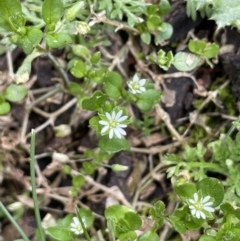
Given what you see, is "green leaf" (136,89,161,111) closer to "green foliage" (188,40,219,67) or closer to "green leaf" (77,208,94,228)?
"green foliage" (188,40,219,67)

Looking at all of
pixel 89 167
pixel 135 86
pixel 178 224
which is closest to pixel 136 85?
pixel 135 86

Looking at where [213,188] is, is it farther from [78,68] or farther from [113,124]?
[78,68]

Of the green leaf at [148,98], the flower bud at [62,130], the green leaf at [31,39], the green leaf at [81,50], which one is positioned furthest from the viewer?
the flower bud at [62,130]

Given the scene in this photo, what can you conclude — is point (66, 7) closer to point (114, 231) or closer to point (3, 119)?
point (3, 119)

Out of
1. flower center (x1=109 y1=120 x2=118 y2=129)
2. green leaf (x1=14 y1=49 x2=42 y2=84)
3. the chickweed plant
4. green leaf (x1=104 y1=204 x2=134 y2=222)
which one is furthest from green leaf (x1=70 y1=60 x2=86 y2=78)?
green leaf (x1=104 y1=204 x2=134 y2=222)

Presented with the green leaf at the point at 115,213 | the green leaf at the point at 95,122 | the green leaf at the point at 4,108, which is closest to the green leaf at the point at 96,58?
the green leaf at the point at 95,122

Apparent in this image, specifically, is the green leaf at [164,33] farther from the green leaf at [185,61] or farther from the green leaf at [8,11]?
the green leaf at [8,11]
